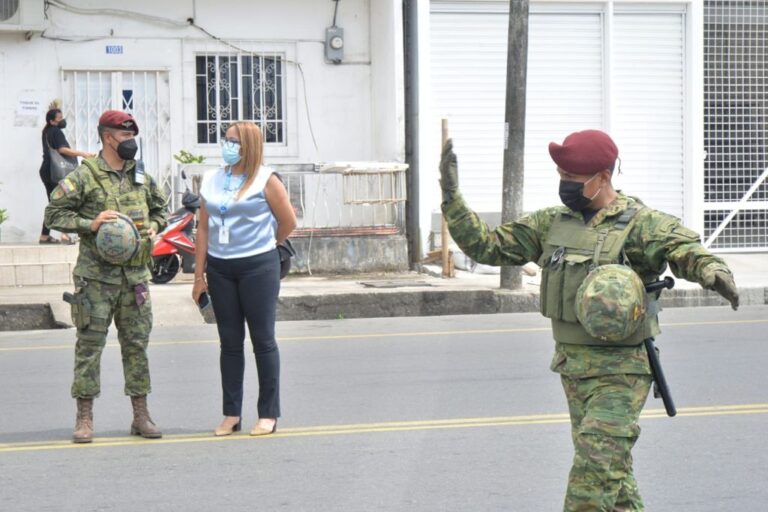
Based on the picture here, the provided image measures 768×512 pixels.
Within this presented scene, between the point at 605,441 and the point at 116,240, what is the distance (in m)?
3.60

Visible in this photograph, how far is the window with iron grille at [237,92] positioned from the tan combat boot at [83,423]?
32.9 ft

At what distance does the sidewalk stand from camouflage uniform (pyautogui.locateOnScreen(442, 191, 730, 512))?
835cm

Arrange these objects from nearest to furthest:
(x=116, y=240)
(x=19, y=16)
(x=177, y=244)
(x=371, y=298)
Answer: (x=116, y=240)
(x=371, y=298)
(x=177, y=244)
(x=19, y=16)

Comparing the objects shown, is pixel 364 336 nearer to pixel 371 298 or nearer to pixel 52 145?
pixel 371 298

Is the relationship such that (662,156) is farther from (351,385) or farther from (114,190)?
(114,190)

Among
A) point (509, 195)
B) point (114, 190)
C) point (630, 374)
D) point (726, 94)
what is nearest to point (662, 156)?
point (726, 94)

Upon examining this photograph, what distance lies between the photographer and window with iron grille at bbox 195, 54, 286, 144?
56.5 ft

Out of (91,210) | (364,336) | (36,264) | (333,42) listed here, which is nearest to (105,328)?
(91,210)

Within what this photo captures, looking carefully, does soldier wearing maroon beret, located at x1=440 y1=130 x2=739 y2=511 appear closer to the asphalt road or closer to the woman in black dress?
the asphalt road

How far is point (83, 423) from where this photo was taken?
755 cm

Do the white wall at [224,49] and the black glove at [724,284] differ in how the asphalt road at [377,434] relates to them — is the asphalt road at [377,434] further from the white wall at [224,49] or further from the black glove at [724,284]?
the white wall at [224,49]

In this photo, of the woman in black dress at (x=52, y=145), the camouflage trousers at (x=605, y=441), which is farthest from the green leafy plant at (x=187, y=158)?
the camouflage trousers at (x=605, y=441)

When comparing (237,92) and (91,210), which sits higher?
(237,92)

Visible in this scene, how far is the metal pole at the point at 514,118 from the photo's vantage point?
14.3 m
